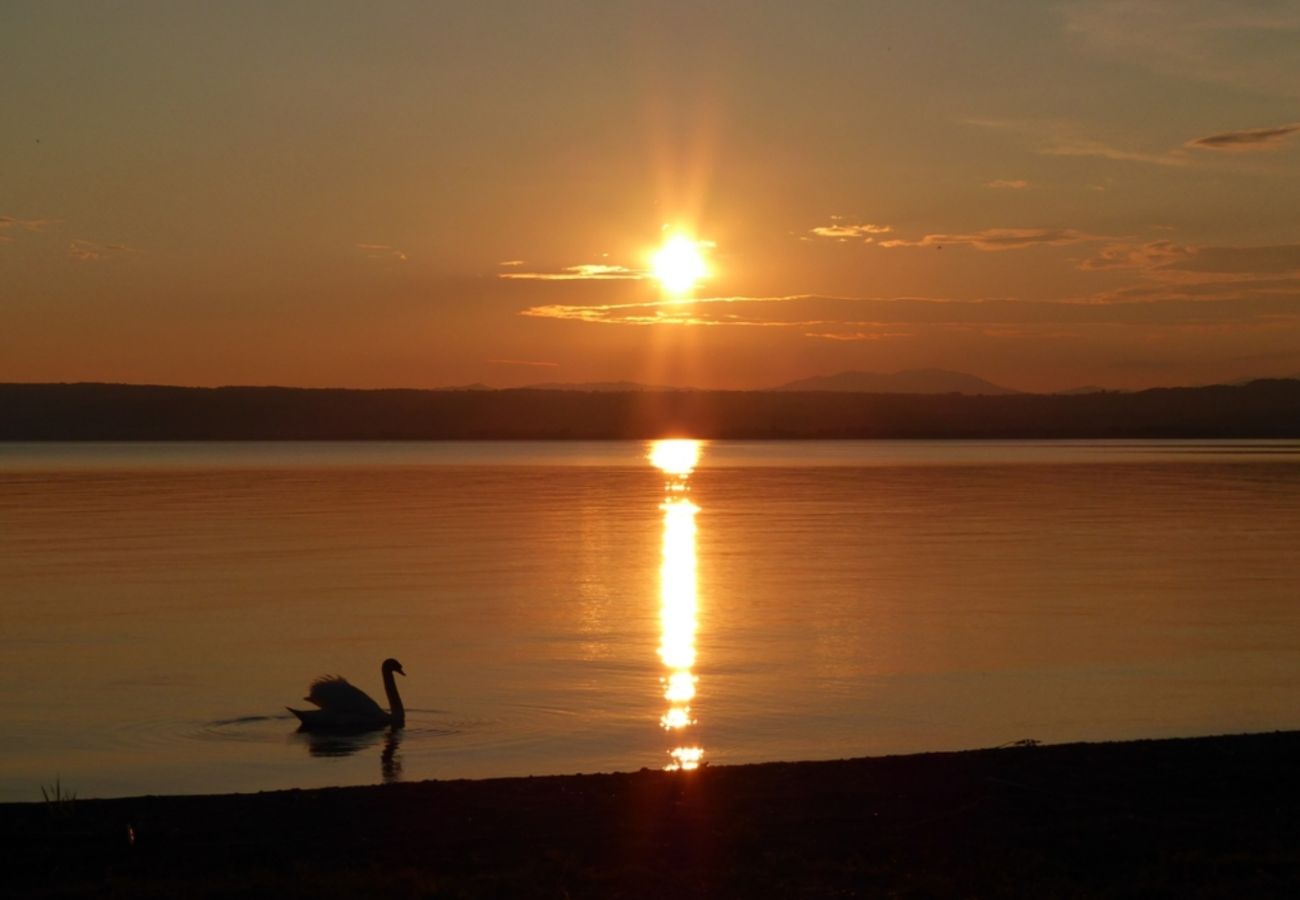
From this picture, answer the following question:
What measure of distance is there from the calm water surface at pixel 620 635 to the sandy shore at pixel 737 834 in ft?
6.65

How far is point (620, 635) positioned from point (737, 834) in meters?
10.1

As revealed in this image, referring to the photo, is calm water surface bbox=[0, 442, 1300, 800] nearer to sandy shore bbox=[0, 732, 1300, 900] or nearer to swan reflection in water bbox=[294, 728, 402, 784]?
swan reflection in water bbox=[294, 728, 402, 784]

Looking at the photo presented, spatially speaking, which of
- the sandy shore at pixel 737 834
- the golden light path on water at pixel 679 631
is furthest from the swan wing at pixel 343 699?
the sandy shore at pixel 737 834

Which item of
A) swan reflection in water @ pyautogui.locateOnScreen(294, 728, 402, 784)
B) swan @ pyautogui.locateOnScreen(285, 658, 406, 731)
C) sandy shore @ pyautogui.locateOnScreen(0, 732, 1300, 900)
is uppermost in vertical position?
swan @ pyautogui.locateOnScreen(285, 658, 406, 731)

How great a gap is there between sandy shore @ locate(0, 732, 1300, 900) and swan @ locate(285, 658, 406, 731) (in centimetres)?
363

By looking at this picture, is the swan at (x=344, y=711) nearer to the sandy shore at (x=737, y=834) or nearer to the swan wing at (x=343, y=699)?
the swan wing at (x=343, y=699)

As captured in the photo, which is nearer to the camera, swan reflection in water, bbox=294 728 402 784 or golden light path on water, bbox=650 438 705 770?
swan reflection in water, bbox=294 728 402 784

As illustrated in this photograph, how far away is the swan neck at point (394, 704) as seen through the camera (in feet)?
43.7

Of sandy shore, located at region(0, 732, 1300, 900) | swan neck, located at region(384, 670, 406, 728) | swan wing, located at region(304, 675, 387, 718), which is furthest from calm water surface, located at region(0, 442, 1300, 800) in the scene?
sandy shore, located at region(0, 732, 1300, 900)

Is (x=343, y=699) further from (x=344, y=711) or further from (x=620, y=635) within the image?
(x=620, y=635)

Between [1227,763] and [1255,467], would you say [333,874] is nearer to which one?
[1227,763]

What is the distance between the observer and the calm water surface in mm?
12586

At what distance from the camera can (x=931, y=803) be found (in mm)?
9102

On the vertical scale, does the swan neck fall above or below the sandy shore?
above
